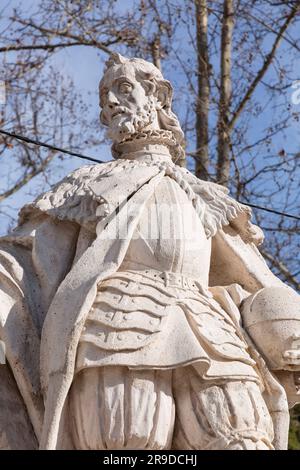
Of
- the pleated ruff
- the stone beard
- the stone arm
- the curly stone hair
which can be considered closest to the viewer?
the pleated ruff

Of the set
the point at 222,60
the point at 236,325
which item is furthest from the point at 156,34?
the point at 236,325

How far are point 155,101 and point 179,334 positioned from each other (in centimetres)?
131

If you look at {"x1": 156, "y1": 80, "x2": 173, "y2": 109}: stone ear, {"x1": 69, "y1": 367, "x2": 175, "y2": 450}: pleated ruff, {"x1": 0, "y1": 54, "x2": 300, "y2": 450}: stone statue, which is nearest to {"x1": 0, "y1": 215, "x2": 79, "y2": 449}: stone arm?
{"x1": 0, "y1": 54, "x2": 300, "y2": 450}: stone statue

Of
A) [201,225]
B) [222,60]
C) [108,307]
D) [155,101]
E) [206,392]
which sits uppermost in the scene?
[222,60]

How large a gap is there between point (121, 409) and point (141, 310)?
40 centimetres

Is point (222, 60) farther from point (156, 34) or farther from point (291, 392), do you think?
point (291, 392)

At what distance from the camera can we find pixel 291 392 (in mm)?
4895

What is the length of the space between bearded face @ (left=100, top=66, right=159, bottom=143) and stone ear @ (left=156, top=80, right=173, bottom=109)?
65 millimetres

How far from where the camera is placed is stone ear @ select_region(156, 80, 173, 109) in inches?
213

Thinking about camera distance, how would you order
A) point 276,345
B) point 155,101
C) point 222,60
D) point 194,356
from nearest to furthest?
point 194,356 → point 276,345 → point 155,101 → point 222,60

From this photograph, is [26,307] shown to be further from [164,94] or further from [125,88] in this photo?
[164,94]

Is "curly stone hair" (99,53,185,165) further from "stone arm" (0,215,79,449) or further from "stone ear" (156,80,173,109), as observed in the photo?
"stone arm" (0,215,79,449)

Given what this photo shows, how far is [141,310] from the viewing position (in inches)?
178

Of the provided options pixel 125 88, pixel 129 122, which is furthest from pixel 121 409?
pixel 125 88
